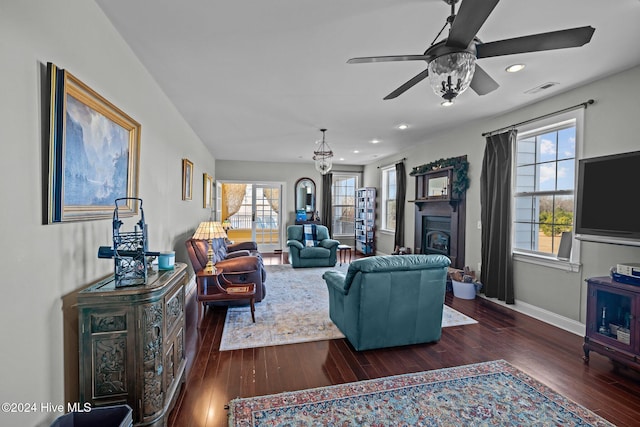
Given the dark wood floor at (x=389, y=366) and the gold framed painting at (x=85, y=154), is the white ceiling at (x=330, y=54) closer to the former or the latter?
the gold framed painting at (x=85, y=154)

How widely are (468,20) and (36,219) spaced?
224 centimetres

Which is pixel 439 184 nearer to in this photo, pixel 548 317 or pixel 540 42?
pixel 548 317

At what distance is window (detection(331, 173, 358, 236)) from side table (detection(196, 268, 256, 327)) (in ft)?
18.3

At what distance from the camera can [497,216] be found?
4.17m

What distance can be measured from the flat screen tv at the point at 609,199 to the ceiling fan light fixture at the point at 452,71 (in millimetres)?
2182

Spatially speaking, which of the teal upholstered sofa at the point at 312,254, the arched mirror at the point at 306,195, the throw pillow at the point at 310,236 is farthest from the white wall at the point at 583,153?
the arched mirror at the point at 306,195

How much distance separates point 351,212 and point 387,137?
3.84 metres

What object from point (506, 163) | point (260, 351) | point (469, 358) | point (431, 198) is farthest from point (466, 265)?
point (260, 351)

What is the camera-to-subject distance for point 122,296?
1.61m

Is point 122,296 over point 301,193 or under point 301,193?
under

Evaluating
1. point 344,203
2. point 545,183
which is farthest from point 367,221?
point 545,183

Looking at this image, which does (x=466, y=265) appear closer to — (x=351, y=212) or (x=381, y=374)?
(x=381, y=374)

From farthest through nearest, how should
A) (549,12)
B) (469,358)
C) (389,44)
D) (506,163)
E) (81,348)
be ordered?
(506,163) → (469,358) → (389,44) → (549,12) → (81,348)

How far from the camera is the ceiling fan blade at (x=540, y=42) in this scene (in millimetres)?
1473
